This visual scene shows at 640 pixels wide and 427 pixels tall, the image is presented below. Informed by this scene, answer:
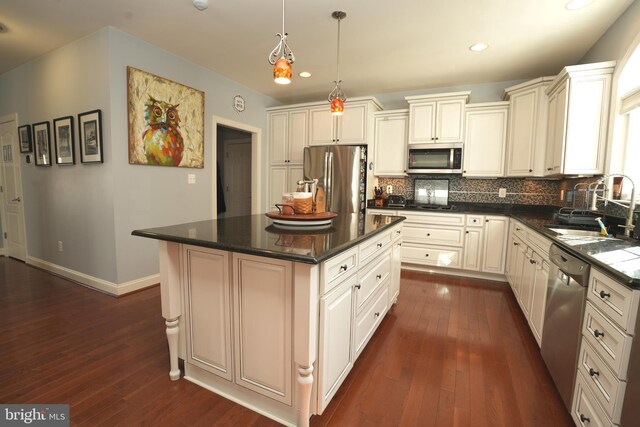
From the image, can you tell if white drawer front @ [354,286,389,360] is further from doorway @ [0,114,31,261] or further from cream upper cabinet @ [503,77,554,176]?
doorway @ [0,114,31,261]

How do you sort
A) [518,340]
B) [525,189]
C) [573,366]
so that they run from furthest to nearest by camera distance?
[525,189] → [518,340] → [573,366]

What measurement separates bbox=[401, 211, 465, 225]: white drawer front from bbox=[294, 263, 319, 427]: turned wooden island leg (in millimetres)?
2864

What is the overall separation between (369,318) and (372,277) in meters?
0.28

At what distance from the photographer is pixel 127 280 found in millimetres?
3010

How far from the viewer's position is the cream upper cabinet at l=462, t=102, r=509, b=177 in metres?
3.66

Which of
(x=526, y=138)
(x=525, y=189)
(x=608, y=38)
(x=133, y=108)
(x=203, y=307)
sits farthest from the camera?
(x=525, y=189)

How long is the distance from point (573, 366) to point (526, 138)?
9.23ft

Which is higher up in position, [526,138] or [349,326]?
[526,138]

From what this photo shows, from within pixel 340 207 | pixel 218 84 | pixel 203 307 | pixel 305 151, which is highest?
pixel 218 84

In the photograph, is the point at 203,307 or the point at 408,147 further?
the point at 408,147

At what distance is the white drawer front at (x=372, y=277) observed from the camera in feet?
5.83

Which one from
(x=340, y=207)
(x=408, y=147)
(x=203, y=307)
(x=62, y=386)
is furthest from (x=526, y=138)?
(x=62, y=386)

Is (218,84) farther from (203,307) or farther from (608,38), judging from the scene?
(608,38)

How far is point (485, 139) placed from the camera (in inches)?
147
